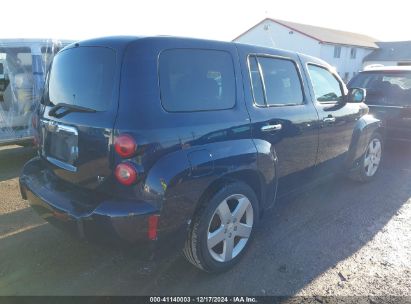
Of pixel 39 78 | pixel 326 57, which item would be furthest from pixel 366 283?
pixel 326 57

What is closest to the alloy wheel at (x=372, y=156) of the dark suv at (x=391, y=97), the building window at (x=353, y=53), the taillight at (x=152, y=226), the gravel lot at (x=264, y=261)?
the dark suv at (x=391, y=97)

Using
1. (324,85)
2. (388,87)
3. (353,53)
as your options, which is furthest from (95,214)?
(353,53)

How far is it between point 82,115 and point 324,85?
2.89 m

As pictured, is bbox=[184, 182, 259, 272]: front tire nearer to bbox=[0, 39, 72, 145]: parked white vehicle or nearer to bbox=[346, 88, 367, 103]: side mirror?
bbox=[346, 88, 367, 103]: side mirror

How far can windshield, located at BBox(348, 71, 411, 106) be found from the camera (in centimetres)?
623

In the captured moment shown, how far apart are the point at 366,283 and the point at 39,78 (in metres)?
5.79

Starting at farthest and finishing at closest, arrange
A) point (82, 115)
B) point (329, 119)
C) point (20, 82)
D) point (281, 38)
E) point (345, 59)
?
point (281, 38) < point (345, 59) < point (20, 82) < point (329, 119) < point (82, 115)

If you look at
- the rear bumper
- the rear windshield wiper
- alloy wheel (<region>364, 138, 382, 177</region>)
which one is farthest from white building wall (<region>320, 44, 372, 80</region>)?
the rear bumper

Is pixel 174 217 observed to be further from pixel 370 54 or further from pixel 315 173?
pixel 370 54

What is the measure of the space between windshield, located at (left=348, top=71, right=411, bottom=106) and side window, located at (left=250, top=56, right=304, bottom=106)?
11.5 ft

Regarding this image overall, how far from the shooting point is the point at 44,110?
10.00 ft

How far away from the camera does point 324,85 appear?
4.15m

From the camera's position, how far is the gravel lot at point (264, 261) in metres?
2.78

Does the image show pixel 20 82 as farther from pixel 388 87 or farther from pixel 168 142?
pixel 388 87
